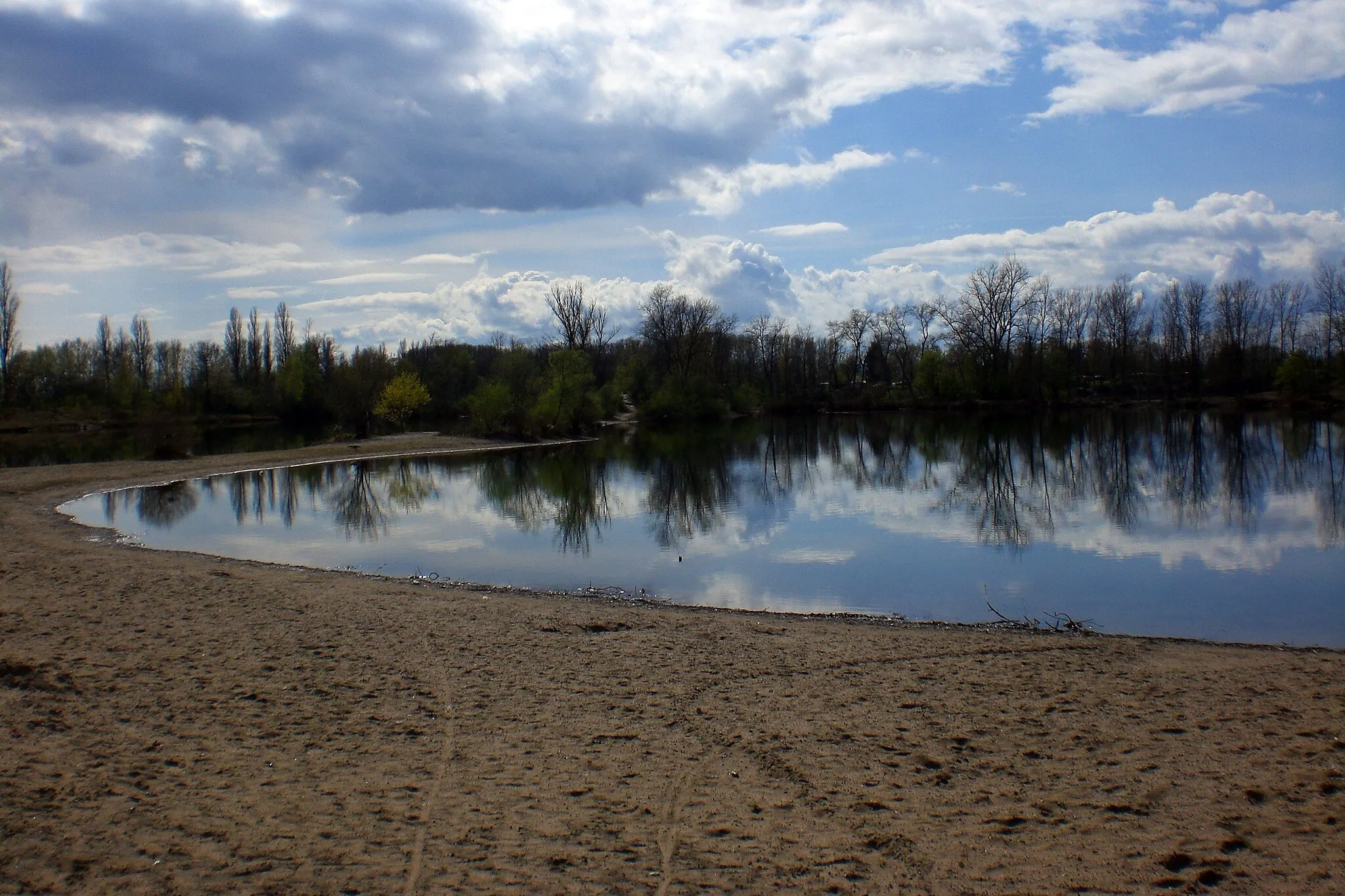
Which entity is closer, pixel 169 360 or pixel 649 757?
pixel 649 757

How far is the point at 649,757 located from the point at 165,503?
23.3 m

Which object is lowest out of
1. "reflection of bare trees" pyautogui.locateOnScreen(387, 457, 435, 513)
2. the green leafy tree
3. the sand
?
the sand

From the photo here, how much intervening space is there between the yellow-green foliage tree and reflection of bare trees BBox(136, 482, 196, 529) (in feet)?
86.1

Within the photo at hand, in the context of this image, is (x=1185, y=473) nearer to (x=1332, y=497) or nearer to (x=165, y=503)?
(x=1332, y=497)

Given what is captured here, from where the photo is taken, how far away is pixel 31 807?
5.11 metres

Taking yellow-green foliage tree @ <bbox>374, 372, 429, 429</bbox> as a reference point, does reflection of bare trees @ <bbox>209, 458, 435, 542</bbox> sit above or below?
below

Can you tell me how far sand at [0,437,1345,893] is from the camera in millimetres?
4574

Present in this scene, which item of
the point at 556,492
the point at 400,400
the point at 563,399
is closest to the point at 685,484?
the point at 556,492

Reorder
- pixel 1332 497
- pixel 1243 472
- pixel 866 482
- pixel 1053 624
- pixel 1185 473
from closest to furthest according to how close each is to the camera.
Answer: pixel 1053 624 < pixel 1332 497 < pixel 1243 472 < pixel 1185 473 < pixel 866 482

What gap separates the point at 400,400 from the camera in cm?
5681

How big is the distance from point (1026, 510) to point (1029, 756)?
1529 centimetres

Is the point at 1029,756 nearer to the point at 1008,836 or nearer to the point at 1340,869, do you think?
the point at 1008,836

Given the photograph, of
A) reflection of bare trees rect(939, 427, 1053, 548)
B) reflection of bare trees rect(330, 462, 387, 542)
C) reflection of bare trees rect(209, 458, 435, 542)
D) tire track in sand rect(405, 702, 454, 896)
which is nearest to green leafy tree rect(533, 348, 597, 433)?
reflection of bare trees rect(209, 458, 435, 542)

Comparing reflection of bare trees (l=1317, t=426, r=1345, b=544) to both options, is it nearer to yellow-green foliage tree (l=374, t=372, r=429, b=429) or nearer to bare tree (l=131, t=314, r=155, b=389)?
yellow-green foliage tree (l=374, t=372, r=429, b=429)
